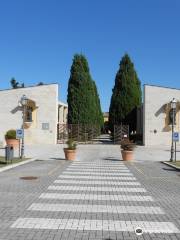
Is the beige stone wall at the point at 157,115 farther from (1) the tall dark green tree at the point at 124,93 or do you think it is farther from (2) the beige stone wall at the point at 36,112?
(2) the beige stone wall at the point at 36,112

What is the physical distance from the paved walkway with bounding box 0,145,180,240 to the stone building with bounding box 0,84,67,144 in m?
26.0

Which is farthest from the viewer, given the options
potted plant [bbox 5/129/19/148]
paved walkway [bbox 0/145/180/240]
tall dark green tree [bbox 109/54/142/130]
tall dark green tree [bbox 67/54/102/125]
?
tall dark green tree [bbox 67/54/102/125]

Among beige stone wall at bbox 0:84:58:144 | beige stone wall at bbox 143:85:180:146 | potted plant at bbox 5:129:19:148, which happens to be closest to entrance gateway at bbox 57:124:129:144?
beige stone wall at bbox 0:84:58:144

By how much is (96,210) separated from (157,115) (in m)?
32.0

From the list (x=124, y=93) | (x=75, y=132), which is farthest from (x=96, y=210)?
(x=124, y=93)

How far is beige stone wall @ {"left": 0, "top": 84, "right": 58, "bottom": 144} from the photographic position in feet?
136

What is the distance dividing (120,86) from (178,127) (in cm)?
966

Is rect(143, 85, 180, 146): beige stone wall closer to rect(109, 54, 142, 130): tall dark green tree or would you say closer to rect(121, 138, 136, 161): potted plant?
rect(109, 54, 142, 130): tall dark green tree

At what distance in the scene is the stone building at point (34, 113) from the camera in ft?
136

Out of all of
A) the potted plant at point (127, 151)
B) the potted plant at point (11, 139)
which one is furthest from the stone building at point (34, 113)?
the potted plant at point (127, 151)

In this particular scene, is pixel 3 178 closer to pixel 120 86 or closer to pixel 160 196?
pixel 160 196

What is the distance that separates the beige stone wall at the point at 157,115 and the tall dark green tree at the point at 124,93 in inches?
260

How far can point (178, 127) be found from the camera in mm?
41156

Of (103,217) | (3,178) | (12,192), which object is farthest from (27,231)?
(3,178)
